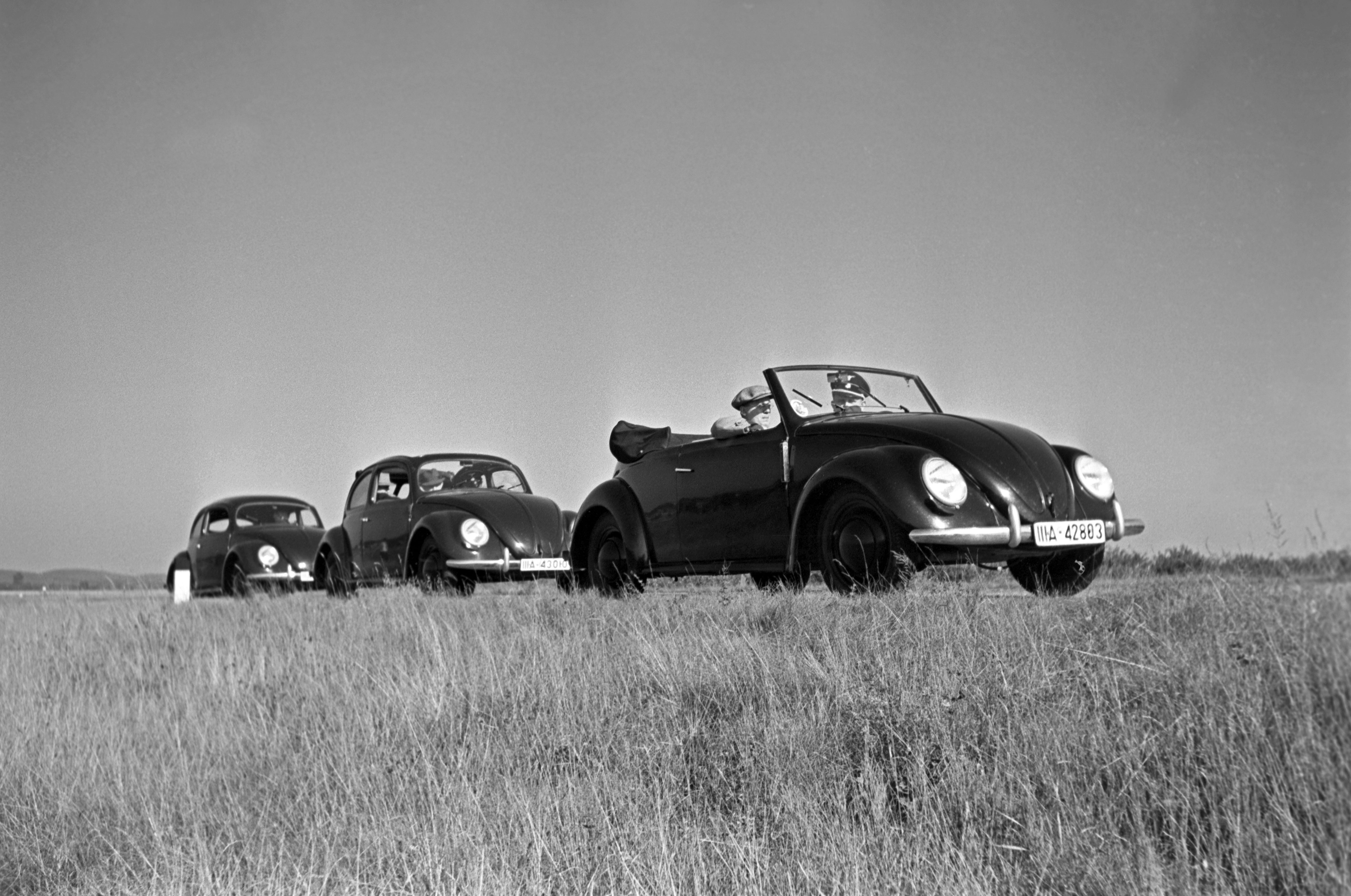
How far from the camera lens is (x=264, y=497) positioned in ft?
59.0

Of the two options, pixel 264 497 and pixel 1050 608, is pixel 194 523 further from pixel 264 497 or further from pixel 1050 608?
pixel 1050 608

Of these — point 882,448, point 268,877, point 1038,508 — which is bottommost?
point 268,877

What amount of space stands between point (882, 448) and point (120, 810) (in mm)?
4438

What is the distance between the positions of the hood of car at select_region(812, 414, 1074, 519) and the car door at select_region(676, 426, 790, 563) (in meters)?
0.69

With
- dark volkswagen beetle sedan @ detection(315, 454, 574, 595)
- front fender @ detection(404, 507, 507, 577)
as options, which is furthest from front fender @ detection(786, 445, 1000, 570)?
front fender @ detection(404, 507, 507, 577)

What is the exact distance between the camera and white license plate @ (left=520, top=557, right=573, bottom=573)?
1155 centimetres

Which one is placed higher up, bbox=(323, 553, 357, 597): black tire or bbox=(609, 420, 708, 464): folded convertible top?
bbox=(609, 420, 708, 464): folded convertible top

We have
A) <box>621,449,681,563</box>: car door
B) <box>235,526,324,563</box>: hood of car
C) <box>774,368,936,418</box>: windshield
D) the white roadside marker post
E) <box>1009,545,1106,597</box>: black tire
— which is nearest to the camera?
<box>1009,545,1106,597</box>: black tire

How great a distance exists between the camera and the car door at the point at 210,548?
17172 millimetres

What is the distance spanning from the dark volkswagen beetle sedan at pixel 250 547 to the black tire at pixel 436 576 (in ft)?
12.7

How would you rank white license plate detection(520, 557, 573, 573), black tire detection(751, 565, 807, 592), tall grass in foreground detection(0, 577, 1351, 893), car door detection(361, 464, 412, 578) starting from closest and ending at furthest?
tall grass in foreground detection(0, 577, 1351, 893) → black tire detection(751, 565, 807, 592) → white license plate detection(520, 557, 573, 573) → car door detection(361, 464, 412, 578)

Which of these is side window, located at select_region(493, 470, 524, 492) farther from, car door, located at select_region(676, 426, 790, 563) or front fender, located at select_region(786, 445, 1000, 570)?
front fender, located at select_region(786, 445, 1000, 570)

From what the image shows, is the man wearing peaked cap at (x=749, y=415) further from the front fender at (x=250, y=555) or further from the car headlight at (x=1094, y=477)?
the front fender at (x=250, y=555)

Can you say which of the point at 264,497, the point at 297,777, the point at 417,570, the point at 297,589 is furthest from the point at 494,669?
the point at 264,497
